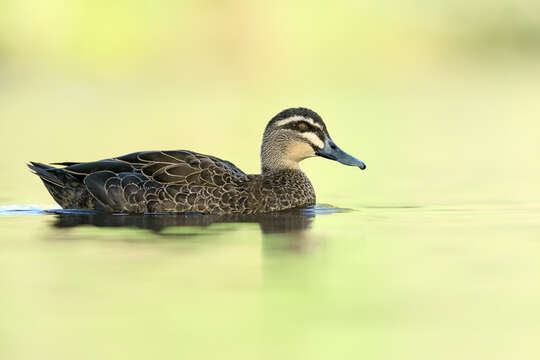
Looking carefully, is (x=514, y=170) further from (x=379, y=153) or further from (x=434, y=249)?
(x=434, y=249)

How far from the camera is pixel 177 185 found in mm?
12547

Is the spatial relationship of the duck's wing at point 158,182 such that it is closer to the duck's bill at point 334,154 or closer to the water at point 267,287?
the water at point 267,287

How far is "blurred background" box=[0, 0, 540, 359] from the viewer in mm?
7180

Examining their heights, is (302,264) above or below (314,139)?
below

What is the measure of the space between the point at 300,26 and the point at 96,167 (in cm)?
4070

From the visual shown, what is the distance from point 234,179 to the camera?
12.8 meters

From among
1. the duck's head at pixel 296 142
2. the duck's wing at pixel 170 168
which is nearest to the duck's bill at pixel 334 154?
the duck's head at pixel 296 142

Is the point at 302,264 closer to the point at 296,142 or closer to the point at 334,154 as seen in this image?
the point at 334,154

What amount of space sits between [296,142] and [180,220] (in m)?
2.21

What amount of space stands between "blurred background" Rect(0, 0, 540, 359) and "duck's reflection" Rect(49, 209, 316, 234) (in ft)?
1.29

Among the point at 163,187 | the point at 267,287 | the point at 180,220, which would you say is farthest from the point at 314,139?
the point at 267,287

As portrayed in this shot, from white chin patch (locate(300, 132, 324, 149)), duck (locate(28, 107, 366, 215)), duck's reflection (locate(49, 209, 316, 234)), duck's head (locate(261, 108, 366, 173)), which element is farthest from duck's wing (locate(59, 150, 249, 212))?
white chin patch (locate(300, 132, 324, 149))

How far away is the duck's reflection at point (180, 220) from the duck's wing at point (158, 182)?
17cm

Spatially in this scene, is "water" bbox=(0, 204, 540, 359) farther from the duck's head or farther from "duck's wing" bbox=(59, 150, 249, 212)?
the duck's head
